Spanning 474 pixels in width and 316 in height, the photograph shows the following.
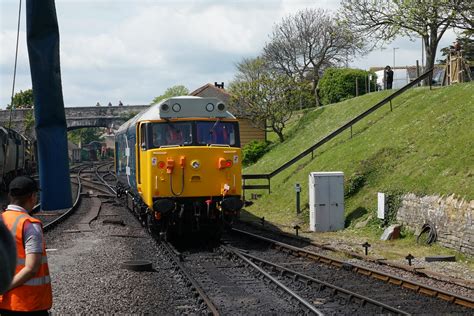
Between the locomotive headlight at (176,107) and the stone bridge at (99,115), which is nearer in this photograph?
the locomotive headlight at (176,107)

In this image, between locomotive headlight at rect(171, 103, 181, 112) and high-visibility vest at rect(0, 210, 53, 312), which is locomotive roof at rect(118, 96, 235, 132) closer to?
locomotive headlight at rect(171, 103, 181, 112)

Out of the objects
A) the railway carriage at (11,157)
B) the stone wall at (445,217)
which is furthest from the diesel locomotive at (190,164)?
→ the railway carriage at (11,157)

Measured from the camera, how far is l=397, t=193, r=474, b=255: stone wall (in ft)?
46.1

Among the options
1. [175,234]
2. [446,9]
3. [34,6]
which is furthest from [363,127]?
[34,6]

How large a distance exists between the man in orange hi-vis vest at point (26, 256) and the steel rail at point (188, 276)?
163 inches

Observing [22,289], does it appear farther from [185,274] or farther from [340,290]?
[185,274]

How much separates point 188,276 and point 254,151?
2952 centimetres

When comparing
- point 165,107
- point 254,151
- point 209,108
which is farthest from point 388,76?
point 165,107

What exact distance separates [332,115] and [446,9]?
13796mm

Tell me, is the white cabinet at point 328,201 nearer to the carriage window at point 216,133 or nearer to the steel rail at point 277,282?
the carriage window at point 216,133

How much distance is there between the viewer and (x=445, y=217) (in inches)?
597

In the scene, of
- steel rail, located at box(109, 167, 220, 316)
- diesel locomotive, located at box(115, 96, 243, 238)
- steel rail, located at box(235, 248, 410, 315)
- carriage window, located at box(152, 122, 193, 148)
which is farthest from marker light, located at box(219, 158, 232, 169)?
steel rail, located at box(235, 248, 410, 315)

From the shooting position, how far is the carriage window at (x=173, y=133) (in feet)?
51.4

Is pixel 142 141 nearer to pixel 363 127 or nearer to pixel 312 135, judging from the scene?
pixel 363 127
